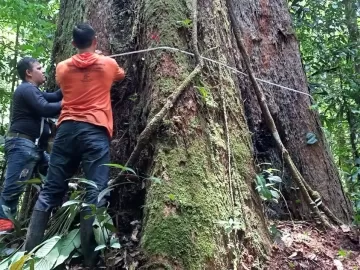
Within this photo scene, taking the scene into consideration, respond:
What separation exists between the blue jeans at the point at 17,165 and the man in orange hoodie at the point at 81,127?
0.85m

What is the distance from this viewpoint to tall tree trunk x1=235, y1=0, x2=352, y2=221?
189 inches

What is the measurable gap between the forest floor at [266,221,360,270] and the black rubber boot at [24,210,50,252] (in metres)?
1.89

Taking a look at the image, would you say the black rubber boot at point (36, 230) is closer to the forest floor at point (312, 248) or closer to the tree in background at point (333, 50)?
the forest floor at point (312, 248)

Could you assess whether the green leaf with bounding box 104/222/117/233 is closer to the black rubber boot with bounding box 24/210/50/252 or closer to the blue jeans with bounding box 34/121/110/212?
the blue jeans with bounding box 34/121/110/212

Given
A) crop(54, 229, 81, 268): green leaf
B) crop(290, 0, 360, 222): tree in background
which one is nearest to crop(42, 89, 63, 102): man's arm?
crop(54, 229, 81, 268): green leaf

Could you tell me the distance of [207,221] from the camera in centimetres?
327

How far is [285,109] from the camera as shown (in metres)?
5.11

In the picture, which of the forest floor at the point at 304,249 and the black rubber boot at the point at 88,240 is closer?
the forest floor at the point at 304,249

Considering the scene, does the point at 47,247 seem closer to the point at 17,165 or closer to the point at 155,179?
the point at 155,179

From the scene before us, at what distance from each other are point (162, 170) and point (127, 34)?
1837 millimetres

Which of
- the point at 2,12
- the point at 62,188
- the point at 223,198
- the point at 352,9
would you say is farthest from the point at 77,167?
the point at 352,9

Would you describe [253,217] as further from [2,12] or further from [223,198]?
[2,12]

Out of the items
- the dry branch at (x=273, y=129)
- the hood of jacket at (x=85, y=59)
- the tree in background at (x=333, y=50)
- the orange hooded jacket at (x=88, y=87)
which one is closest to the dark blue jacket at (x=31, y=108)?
the orange hooded jacket at (x=88, y=87)

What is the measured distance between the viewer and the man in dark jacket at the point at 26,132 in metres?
4.62
